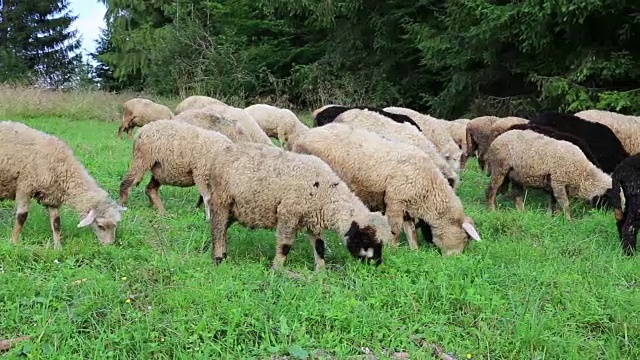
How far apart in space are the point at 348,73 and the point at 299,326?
21.5 meters

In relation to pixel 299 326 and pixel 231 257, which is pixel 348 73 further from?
pixel 299 326

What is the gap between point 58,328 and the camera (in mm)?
4777

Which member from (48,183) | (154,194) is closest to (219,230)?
(48,183)

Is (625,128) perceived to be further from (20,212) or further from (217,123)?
(20,212)

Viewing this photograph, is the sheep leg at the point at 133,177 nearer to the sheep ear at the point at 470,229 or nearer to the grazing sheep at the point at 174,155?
the grazing sheep at the point at 174,155

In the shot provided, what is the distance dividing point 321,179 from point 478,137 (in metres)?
8.03

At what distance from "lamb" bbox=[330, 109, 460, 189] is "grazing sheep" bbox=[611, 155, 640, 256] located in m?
2.15

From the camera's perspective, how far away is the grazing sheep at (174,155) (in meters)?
8.41

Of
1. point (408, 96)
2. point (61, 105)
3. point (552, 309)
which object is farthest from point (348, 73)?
point (552, 309)

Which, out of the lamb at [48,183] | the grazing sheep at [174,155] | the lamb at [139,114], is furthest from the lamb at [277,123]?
the lamb at [48,183]

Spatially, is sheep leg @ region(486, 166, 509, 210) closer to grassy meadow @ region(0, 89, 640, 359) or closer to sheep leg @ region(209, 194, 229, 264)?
grassy meadow @ region(0, 89, 640, 359)

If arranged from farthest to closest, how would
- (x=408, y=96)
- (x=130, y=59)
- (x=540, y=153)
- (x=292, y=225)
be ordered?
(x=130, y=59) < (x=408, y=96) < (x=540, y=153) < (x=292, y=225)

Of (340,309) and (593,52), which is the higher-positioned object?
(593,52)

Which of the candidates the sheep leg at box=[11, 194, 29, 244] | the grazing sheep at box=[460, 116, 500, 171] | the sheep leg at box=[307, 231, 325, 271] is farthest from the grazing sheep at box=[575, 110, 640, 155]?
the sheep leg at box=[11, 194, 29, 244]
